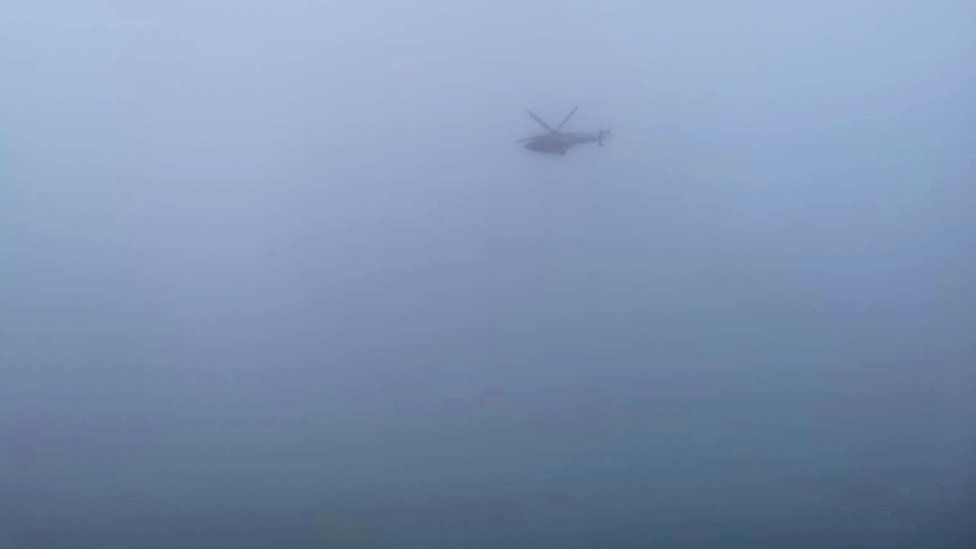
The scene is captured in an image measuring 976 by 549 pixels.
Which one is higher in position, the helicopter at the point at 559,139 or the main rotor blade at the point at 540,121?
the main rotor blade at the point at 540,121

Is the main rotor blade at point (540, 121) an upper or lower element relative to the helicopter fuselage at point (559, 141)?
upper

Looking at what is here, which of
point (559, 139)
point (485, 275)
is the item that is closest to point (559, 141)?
point (559, 139)

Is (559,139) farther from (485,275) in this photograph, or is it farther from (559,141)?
(485,275)

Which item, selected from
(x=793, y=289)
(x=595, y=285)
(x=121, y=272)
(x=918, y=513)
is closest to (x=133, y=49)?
(x=121, y=272)

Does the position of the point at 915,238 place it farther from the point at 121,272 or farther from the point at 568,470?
the point at 121,272

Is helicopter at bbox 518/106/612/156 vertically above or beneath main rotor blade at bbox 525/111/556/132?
beneath
